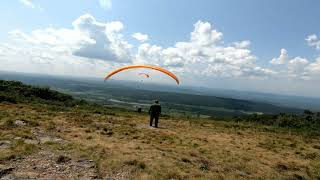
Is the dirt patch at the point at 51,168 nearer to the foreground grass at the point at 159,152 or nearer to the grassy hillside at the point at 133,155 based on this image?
the grassy hillside at the point at 133,155

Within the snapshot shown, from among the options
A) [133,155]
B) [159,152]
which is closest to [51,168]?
[133,155]

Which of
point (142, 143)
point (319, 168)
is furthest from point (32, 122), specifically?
point (319, 168)

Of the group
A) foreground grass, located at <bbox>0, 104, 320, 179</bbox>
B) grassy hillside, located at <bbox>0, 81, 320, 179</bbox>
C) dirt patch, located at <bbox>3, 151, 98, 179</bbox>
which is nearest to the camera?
dirt patch, located at <bbox>3, 151, 98, 179</bbox>

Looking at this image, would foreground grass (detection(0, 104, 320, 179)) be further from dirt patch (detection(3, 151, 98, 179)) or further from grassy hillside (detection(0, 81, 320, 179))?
dirt patch (detection(3, 151, 98, 179))

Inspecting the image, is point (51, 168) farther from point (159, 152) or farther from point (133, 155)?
point (159, 152)

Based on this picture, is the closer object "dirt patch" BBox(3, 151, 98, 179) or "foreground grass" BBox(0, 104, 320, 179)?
"dirt patch" BBox(3, 151, 98, 179)

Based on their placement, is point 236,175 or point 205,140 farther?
point 205,140

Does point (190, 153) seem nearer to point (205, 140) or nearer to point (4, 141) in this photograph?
point (205, 140)

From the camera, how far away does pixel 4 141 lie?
53.7 feet

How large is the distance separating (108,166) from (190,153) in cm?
541

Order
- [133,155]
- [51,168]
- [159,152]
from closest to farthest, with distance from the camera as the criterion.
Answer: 1. [51,168]
2. [133,155]
3. [159,152]

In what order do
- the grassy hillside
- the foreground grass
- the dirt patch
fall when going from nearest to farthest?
the dirt patch, the grassy hillside, the foreground grass

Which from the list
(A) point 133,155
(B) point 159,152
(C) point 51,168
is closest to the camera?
(C) point 51,168

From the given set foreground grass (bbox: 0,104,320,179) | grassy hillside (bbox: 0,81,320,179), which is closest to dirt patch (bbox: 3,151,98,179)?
grassy hillside (bbox: 0,81,320,179)
